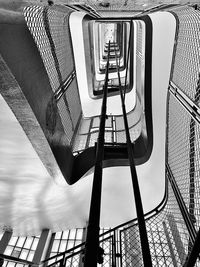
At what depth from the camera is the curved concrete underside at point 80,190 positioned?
4.15 m

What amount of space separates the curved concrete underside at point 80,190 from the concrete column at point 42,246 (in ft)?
0.73

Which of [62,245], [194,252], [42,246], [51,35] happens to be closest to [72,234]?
[62,245]

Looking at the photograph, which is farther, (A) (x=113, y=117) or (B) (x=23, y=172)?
(A) (x=113, y=117)

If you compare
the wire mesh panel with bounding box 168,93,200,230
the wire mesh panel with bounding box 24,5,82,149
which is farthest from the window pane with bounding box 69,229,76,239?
the wire mesh panel with bounding box 168,93,200,230

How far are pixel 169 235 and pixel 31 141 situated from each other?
403cm

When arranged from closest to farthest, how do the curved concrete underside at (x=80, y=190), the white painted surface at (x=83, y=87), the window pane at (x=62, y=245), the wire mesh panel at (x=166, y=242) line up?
the curved concrete underside at (x=80, y=190)
the wire mesh panel at (x=166, y=242)
the window pane at (x=62, y=245)
the white painted surface at (x=83, y=87)

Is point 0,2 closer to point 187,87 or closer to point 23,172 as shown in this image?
point 23,172

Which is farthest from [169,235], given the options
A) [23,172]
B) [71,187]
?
[23,172]

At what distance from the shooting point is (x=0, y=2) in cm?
176

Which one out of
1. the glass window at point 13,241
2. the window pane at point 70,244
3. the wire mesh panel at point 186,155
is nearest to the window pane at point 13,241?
the glass window at point 13,241

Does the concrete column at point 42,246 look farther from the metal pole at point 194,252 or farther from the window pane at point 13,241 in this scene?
the metal pole at point 194,252

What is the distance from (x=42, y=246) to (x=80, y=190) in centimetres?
234

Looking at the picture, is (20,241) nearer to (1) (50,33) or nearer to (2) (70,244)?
(2) (70,244)

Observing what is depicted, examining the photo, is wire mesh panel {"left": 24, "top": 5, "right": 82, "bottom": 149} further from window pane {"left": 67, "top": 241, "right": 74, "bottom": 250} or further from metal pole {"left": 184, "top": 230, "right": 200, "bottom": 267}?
window pane {"left": 67, "top": 241, "right": 74, "bottom": 250}
